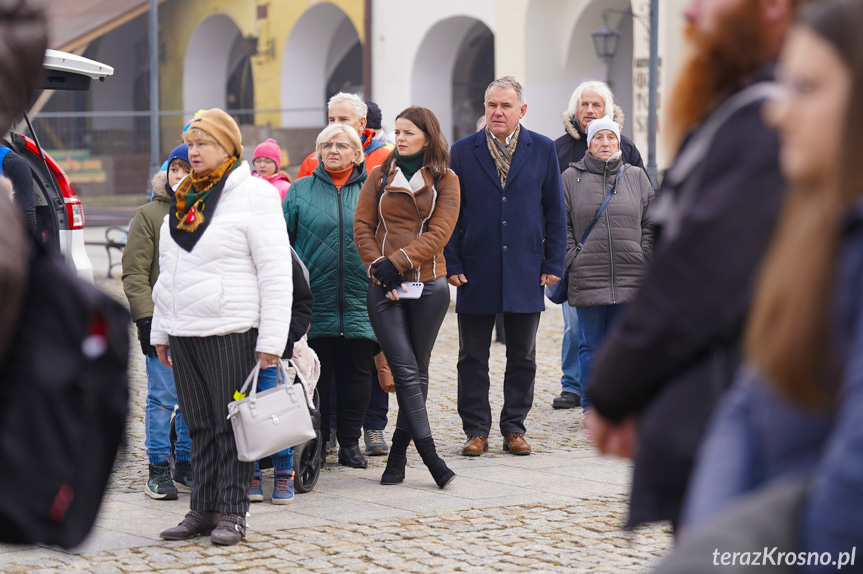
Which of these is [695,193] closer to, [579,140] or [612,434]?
[612,434]

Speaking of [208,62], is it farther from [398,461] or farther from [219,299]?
[219,299]

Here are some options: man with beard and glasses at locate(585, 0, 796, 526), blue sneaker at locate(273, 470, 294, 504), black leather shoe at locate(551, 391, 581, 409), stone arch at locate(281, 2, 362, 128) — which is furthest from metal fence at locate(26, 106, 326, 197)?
man with beard and glasses at locate(585, 0, 796, 526)

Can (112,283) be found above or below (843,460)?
below

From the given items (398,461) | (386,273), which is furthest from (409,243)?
(398,461)

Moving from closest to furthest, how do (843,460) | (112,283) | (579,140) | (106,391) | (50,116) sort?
(843,460) → (106,391) → (579,140) → (112,283) → (50,116)

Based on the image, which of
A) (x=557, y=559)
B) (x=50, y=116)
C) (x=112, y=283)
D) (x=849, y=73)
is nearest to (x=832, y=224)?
(x=849, y=73)

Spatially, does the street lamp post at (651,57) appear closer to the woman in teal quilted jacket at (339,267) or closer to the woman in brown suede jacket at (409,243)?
the woman in teal quilted jacket at (339,267)

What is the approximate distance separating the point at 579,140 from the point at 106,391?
698cm

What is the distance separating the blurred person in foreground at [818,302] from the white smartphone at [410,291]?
4631 mm

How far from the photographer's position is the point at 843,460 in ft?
5.93

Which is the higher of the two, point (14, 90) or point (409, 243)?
point (14, 90)

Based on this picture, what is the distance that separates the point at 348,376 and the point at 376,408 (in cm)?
58

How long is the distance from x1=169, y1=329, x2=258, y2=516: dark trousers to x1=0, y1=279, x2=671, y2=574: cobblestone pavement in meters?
0.21

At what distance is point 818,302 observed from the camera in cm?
187
